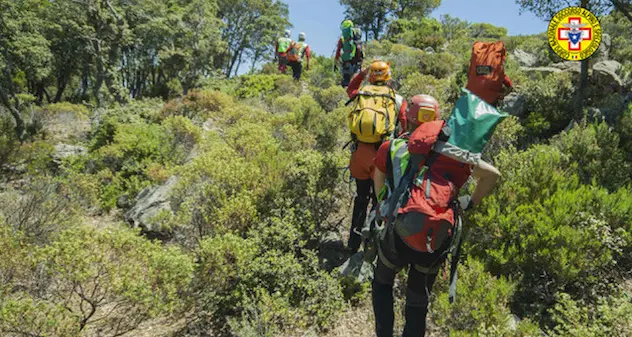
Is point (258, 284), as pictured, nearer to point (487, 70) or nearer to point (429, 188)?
point (429, 188)

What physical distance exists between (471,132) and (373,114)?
159cm

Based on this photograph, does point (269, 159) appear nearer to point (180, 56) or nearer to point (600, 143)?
point (600, 143)

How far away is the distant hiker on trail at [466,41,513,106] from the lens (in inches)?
97.5

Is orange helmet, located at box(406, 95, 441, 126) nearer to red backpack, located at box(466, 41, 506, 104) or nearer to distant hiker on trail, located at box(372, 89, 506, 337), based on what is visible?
distant hiker on trail, located at box(372, 89, 506, 337)

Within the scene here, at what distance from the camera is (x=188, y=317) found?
4250 millimetres

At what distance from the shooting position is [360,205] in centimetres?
430

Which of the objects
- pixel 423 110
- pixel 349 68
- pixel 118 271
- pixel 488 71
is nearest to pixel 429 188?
pixel 423 110

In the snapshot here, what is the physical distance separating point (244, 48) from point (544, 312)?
A: 3716 cm

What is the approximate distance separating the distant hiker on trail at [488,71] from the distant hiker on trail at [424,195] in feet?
0.58

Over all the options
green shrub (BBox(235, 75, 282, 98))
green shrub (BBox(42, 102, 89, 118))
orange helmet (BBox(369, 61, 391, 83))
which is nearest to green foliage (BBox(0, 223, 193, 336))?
orange helmet (BBox(369, 61, 391, 83))

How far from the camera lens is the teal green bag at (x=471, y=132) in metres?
2.35

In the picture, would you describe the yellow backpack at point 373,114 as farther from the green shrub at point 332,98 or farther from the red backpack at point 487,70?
the green shrub at point 332,98

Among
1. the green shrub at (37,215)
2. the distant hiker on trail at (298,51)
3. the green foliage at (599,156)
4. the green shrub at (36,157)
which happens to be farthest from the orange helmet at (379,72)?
the distant hiker on trail at (298,51)

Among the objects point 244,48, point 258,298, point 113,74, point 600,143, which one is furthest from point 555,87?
point 244,48
